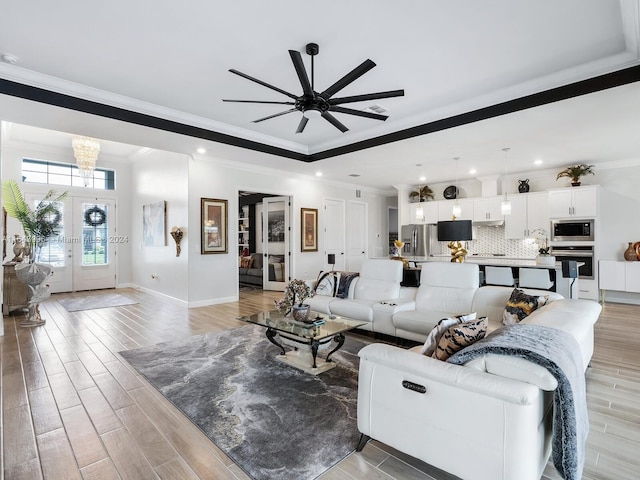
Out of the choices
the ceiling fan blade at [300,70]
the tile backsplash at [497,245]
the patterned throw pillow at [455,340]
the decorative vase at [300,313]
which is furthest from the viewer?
the tile backsplash at [497,245]

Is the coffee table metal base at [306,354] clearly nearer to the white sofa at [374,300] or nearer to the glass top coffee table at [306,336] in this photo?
the glass top coffee table at [306,336]

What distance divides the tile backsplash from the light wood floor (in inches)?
126

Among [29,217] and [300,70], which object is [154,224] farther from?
[300,70]

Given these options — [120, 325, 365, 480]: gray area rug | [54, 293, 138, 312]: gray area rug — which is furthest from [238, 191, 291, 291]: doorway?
[120, 325, 365, 480]: gray area rug

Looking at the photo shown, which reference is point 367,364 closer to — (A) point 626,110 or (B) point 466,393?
(B) point 466,393

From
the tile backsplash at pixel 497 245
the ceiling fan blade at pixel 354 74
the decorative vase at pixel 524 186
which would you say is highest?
the ceiling fan blade at pixel 354 74

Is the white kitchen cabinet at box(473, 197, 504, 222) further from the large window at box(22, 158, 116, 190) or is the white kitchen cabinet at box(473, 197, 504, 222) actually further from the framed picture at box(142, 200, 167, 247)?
the large window at box(22, 158, 116, 190)

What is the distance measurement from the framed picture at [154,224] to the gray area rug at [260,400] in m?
3.65

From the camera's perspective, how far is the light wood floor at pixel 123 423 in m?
1.86

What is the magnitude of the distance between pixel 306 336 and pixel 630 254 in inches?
267

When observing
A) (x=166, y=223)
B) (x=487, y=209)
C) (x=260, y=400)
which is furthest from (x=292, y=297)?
(x=487, y=209)

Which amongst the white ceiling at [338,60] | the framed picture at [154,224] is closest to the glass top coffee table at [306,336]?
the white ceiling at [338,60]

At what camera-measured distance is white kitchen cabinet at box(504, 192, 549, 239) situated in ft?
22.6

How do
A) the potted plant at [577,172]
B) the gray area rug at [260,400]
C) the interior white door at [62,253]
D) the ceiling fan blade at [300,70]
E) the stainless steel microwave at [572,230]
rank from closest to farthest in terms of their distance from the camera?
the gray area rug at [260,400]
the ceiling fan blade at [300,70]
the stainless steel microwave at [572,230]
the potted plant at [577,172]
the interior white door at [62,253]
